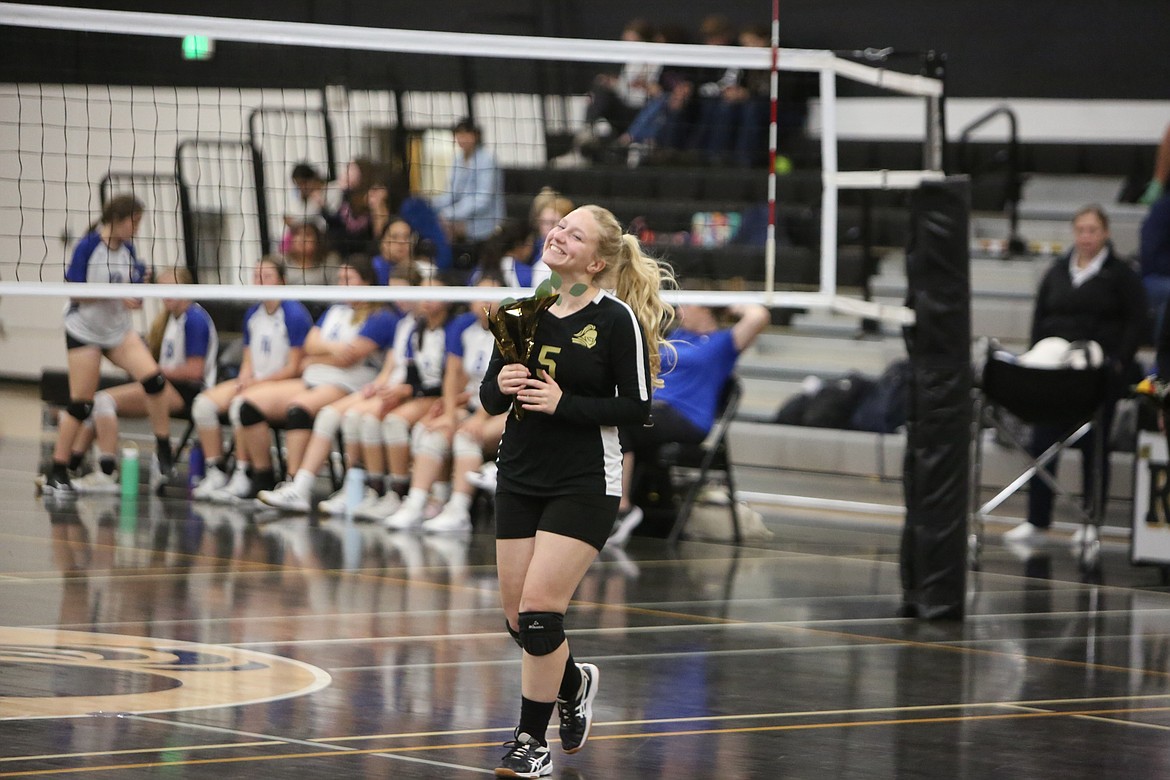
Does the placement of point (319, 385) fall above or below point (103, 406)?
above

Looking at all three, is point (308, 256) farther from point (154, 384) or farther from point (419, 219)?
point (419, 219)

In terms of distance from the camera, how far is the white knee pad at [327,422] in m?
9.66

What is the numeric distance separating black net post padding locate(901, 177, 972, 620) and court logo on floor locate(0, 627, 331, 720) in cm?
275

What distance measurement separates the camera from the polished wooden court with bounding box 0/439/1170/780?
182 inches

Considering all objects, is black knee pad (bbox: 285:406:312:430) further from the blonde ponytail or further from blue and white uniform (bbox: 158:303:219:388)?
the blonde ponytail

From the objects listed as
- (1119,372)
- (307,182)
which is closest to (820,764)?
(1119,372)

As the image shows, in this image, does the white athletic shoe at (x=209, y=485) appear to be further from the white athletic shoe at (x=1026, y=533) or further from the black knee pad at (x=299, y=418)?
the white athletic shoe at (x=1026, y=533)

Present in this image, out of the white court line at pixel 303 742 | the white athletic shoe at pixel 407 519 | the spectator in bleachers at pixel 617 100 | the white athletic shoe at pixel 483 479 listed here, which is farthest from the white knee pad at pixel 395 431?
the spectator in bleachers at pixel 617 100

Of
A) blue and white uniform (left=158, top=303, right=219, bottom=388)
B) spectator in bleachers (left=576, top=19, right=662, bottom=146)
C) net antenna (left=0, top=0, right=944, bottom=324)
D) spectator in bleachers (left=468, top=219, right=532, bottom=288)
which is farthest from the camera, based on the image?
spectator in bleachers (left=576, top=19, right=662, bottom=146)

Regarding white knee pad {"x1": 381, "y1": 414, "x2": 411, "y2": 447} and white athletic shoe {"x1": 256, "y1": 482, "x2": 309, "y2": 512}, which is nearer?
white knee pad {"x1": 381, "y1": 414, "x2": 411, "y2": 447}

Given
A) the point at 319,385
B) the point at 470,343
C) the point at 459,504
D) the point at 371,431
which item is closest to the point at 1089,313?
the point at 470,343

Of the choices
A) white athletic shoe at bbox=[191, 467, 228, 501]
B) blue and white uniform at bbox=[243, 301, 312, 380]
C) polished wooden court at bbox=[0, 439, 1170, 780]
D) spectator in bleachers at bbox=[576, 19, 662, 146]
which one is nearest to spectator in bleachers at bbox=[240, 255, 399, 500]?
blue and white uniform at bbox=[243, 301, 312, 380]

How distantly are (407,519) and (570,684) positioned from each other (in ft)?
15.6

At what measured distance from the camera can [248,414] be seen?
390 inches
